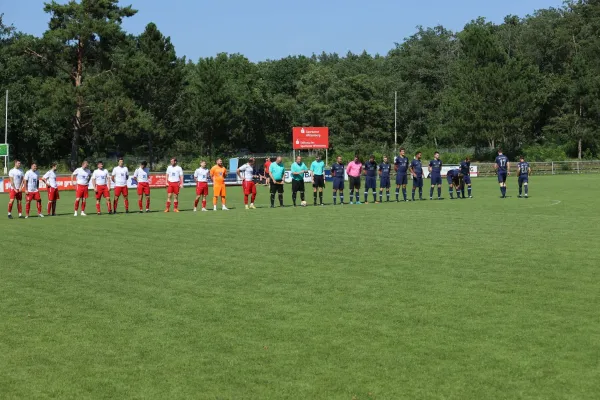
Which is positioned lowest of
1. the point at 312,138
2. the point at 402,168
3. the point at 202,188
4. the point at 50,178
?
the point at 202,188

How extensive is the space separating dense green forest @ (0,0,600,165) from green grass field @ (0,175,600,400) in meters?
56.4

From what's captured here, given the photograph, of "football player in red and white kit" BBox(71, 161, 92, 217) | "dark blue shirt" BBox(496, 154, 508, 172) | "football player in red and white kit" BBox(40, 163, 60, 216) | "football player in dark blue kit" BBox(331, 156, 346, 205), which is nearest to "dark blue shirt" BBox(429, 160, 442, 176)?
"dark blue shirt" BBox(496, 154, 508, 172)

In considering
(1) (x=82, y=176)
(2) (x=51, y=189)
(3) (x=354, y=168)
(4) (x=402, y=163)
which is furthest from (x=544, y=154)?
(2) (x=51, y=189)

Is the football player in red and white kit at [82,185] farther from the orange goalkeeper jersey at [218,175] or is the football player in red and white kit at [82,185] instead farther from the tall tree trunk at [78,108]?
the tall tree trunk at [78,108]

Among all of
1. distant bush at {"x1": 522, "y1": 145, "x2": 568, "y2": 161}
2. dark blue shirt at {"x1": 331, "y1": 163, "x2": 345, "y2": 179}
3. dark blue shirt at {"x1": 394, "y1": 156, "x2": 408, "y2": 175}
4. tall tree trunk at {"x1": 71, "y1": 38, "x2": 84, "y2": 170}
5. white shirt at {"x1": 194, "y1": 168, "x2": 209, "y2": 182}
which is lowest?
white shirt at {"x1": 194, "y1": 168, "x2": 209, "y2": 182}

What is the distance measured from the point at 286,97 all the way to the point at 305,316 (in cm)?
9946

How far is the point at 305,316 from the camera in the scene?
9.40m

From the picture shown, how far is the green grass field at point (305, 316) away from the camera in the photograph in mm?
6859

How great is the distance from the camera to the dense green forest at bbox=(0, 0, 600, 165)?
2822 inches

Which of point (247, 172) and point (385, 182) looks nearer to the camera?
point (247, 172)

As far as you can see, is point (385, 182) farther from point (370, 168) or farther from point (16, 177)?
point (16, 177)

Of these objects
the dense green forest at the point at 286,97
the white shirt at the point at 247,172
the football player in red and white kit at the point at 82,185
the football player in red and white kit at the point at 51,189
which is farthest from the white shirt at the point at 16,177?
the dense green forest at the point at 286,97

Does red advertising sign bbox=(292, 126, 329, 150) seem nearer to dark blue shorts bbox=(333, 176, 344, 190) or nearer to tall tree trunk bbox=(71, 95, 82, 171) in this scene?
tall tree trunk bbox=(71, 95, 82, 171)

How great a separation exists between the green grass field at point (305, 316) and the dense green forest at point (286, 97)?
5641 centimetres
